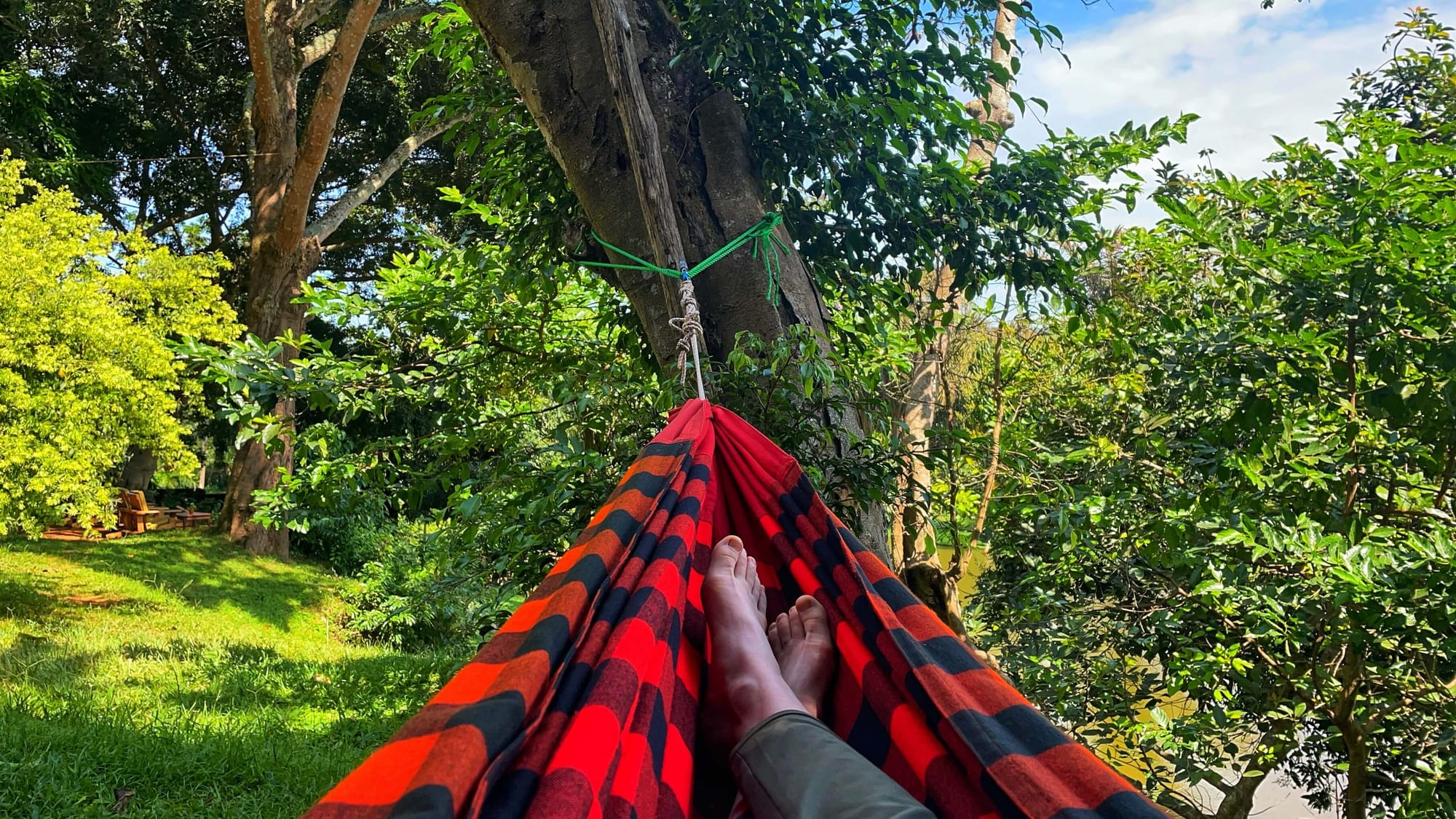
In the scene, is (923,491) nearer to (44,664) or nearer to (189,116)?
(44,664)

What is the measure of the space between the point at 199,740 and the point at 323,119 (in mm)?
5610

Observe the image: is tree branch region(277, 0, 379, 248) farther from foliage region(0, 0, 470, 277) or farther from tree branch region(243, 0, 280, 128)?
foliage region(0, 0, 470, 277)

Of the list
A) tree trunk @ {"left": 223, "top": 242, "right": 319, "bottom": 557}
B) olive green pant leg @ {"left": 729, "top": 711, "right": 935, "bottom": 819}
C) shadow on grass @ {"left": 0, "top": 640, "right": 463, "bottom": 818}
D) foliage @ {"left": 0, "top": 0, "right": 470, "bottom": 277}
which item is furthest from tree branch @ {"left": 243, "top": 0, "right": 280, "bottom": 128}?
olive green pant leg @ {"left": 729, "top": 711, "right": 935, "bottom": 819}

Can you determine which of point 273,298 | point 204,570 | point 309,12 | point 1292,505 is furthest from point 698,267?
point 204,570

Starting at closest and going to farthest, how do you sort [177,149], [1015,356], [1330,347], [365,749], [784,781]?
1. [784,781]
2. [1330,347]
3. [365,749]
4. [1015,356]
5. [177,149]

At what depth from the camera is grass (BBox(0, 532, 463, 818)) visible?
2562 mm

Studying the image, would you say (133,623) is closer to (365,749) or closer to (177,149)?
(365,749)

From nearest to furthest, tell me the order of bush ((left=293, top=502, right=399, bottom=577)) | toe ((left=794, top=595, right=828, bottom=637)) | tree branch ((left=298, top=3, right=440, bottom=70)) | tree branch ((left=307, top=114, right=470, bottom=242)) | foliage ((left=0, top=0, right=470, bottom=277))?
toe ((left=794, top=595, right=828, bottom=637)), tree branch ((left=298, top=3, right=440, bottom=70)), tree branch ((left=307, top=114, right=470, bottom=242)), foliage ((left=0, top=0, right=470, bottom=277)), bush ((left=293, top=502, right=399, bottom=577))

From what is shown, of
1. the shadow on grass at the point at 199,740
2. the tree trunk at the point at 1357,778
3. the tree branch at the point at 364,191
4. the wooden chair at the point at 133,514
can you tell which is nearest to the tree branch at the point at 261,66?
the tree branch at the point at 364,191

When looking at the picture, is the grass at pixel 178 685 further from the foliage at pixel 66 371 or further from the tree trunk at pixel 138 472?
the tree trunk at pixel 138 472

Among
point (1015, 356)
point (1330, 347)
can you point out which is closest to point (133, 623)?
point (1015, 356)

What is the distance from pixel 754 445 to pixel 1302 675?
1.81 meters

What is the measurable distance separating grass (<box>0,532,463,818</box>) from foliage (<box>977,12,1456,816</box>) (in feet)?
7.98

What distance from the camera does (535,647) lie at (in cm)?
87
